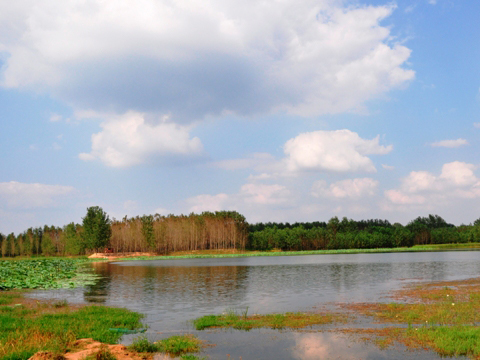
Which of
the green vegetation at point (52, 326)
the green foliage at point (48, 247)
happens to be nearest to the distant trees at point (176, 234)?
the green foliage at point (48, 247)

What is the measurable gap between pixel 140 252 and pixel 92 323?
142076 millimetres

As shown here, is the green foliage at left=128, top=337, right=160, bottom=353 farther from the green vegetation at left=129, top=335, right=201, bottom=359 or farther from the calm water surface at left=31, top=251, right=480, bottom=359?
the calm water surface at left=31, top=251, right=480, bottom=359

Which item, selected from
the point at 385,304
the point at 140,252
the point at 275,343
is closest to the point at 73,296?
the point at 275,343

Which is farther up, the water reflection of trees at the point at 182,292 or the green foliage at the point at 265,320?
the green foliage at the point at 265,320

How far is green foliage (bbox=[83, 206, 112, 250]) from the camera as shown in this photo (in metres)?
146

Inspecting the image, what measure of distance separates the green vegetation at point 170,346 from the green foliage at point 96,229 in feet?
451

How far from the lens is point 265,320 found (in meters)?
23.7

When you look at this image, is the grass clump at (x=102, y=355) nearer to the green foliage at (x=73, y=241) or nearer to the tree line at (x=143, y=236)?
the tree line at (x=143, y=236)

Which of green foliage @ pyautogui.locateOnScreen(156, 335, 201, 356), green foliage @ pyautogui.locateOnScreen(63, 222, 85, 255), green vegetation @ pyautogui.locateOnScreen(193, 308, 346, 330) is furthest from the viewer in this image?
green foliage @ pyautogui.locateOnScreen(63, 222, 85, 255)

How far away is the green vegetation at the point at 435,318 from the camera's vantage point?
1738cm

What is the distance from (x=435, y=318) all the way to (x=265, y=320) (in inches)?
404

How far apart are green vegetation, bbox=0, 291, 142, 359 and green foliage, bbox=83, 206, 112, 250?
120845 mm

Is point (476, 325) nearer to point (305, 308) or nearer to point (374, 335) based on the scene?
point (374, 335)

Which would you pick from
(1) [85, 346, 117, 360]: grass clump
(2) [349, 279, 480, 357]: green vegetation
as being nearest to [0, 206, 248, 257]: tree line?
(2) [349, 279, 480, 357]: green vegetation
